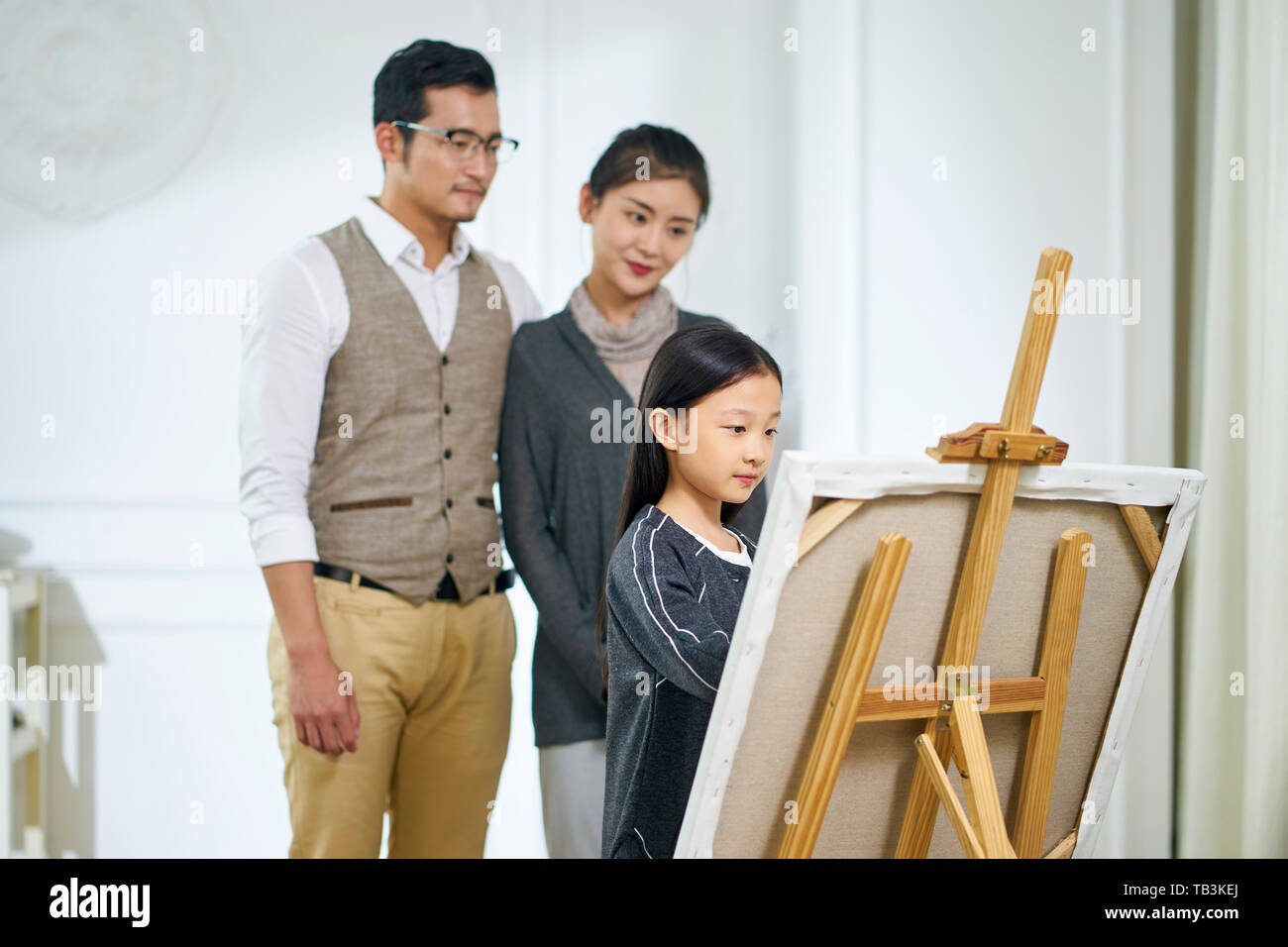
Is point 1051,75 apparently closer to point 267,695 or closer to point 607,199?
point 607,199

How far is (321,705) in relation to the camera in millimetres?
1897

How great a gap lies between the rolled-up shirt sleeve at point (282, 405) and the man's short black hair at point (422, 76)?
0.37 metres

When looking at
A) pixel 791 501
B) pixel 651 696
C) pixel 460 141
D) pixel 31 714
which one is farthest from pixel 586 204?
pixel 31 714

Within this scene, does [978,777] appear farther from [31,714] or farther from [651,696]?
[31,714]

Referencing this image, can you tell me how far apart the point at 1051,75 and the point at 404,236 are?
1606 mm

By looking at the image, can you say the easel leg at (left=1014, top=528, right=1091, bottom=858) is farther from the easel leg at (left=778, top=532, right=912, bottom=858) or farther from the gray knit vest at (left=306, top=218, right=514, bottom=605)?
the gray knit vest at (left=306, top=218, right=514, bottom=605)

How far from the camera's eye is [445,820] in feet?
6.65

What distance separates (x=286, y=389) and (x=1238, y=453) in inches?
77.1

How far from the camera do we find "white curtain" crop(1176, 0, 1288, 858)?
2.04 meters

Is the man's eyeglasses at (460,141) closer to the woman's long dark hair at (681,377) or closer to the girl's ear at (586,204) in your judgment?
the girl's ear at (586,204)

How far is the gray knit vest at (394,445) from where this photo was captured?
76.4 inches

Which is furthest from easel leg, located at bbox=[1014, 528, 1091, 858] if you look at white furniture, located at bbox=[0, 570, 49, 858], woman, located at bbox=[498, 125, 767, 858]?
white furniture, located at bbox=[0, 570, 49, 858]

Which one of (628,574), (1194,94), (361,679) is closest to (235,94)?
(361,679)

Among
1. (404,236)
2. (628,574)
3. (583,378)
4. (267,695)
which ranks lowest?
(267,695)
